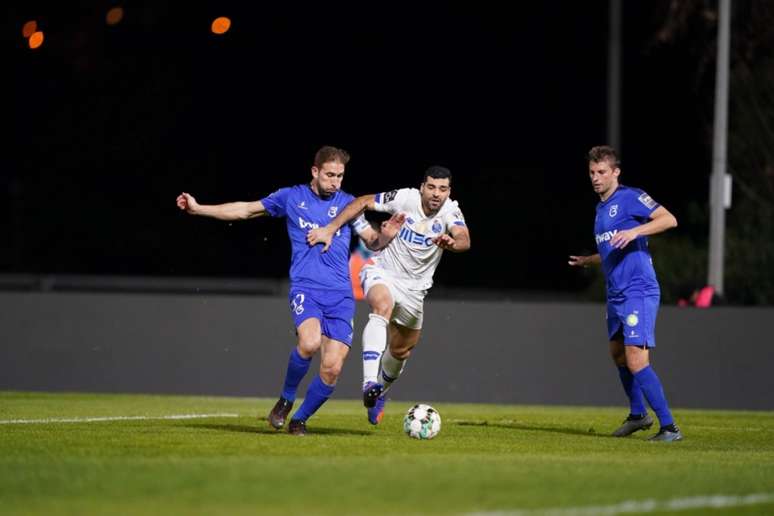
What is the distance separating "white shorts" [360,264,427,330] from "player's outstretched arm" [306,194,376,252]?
0.93 metres

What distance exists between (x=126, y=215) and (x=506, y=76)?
10.6 metres

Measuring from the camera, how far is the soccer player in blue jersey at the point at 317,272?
493 inches

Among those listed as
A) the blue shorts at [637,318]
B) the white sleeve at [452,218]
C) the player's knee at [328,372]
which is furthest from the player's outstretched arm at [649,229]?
the player's knee at [328,372]

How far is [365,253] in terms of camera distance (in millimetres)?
26625

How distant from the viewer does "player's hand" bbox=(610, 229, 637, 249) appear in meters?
12.6

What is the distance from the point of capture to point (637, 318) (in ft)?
42.9

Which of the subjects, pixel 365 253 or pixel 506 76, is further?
pixel 506 76

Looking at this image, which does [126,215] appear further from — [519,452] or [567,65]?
[519,452]

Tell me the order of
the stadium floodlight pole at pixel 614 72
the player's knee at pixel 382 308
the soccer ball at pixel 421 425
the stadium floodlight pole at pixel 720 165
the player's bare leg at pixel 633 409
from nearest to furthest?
the soccer ball at pixel 421 425, the player's knee at pixel 382 308, the player's bare leg at pixel 633 409, the stadium floodlight pole at pixel 720 165, the stadium floodlight pole at pixel 614 72

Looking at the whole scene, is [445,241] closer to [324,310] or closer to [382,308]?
[382,308]

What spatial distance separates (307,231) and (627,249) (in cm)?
272

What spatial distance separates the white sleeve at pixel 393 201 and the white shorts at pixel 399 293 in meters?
0.57

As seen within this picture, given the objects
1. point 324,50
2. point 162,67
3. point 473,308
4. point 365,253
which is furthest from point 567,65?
point 473,308

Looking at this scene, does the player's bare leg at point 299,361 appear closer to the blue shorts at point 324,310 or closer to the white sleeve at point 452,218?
the blue shorts at point 324,310
